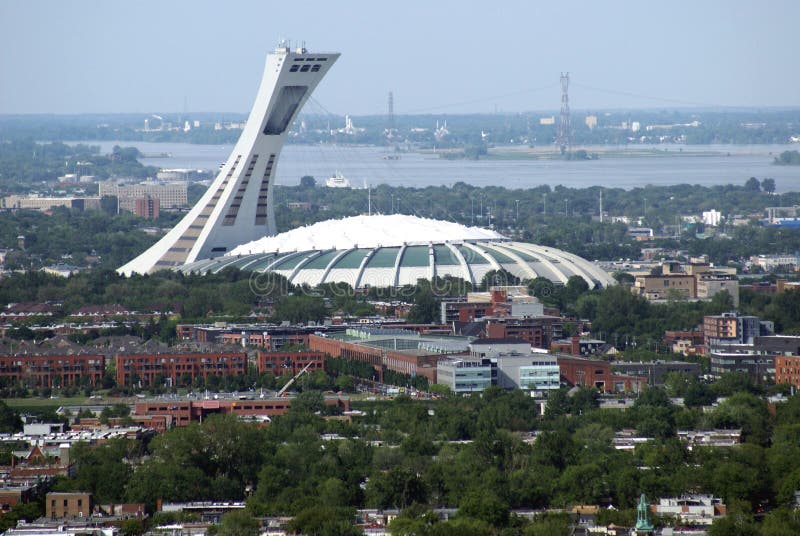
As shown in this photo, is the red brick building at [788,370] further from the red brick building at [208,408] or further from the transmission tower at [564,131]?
the transmission tower at [564,131]

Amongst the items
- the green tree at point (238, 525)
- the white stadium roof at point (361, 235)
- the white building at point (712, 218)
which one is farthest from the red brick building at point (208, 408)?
the white building at point (712, 218)

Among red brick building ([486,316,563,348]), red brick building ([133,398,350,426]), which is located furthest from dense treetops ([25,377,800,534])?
red brick building ([486,316,563,348])

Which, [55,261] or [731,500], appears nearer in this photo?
[731,500]

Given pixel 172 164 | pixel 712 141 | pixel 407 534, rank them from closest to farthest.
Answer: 1. pixel 407 534
2. pixel 172 164
3. pixel 712 141

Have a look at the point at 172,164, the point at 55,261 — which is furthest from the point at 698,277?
the point at 172,164

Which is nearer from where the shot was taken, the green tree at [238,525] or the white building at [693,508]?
the green tree at [238,525]

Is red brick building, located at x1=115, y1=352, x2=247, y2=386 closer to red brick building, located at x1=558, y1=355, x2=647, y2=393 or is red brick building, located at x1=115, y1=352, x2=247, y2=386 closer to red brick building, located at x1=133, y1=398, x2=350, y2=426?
red brick building, located at x1=133, y1=398, x2=350, y2=426

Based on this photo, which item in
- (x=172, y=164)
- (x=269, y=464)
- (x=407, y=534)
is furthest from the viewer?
(x=172, y=164)

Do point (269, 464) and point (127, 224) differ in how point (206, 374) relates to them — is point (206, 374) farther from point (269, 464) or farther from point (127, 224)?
point (127, 224)
